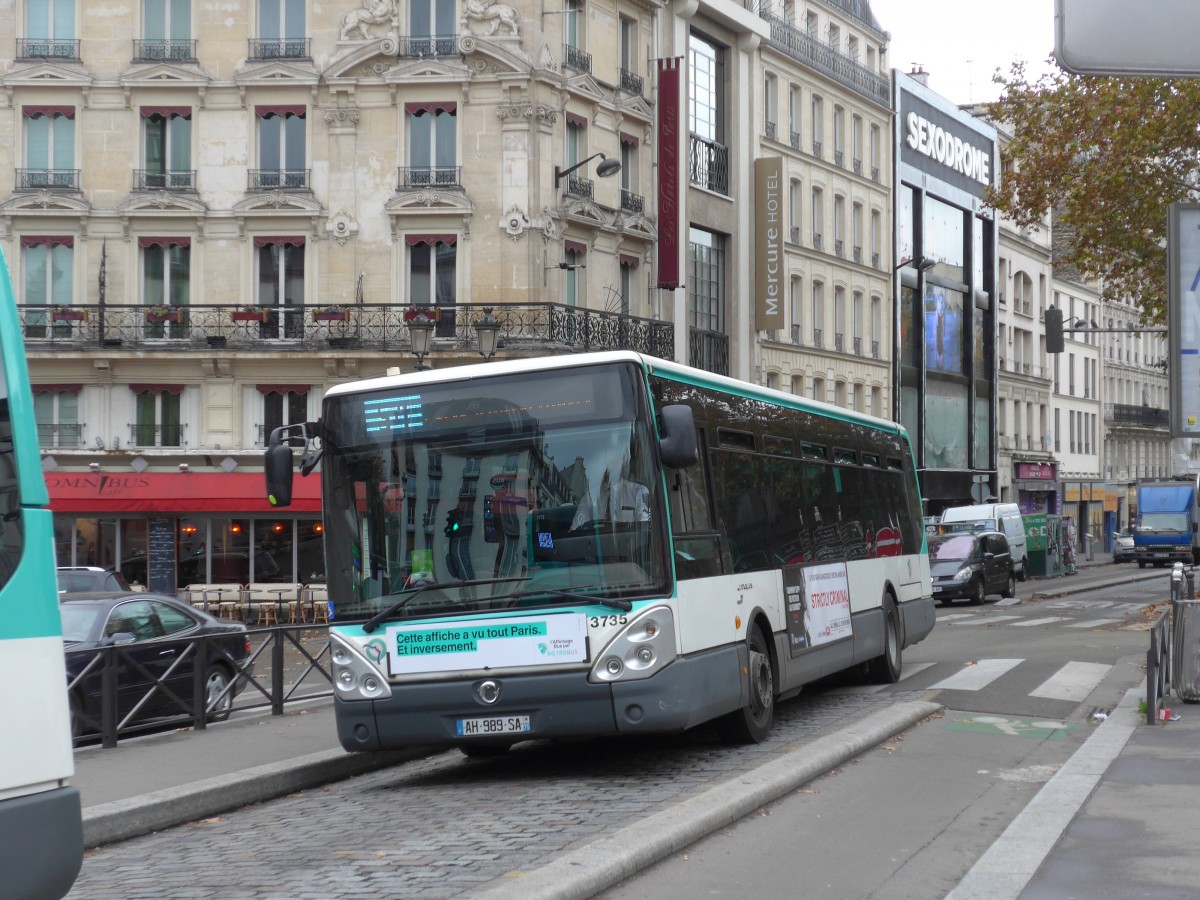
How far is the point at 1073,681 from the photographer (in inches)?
709

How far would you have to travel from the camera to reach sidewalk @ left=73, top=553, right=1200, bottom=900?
783cm

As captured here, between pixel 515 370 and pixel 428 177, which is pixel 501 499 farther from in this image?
pixel 428 177

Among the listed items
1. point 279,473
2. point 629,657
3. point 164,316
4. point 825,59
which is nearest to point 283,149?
point 164,316

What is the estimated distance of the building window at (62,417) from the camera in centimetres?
3828

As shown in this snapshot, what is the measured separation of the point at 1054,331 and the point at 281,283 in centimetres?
1734

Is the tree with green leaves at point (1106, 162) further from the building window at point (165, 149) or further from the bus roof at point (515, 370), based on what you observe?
the bus roof at point (515, 370)

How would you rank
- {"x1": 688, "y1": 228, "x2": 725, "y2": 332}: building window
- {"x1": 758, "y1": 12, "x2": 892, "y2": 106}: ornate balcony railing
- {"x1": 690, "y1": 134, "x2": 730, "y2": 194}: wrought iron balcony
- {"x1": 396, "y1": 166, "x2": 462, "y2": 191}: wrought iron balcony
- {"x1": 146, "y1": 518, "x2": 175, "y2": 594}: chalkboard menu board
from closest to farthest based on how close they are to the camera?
{"x1": 396, "y1": 166, "x2": 462, "y2": 191}: wrought iron balcony → {"x1": 146, "y1": 518, "x2": 175, "y2": 594}: chalkboard menu board → {"x1": 688, "y1": 228, "x2": 725, "y2": 332}: building window → {"x1": 690, "y1": 134, "x2": 730, "y2": 194}: wrought iron balcony → {"x1": 758, "y1": 12, "x2": 892, "y2": 106}: ornate balcony railing

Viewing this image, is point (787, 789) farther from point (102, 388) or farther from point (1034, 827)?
point (102, 388)

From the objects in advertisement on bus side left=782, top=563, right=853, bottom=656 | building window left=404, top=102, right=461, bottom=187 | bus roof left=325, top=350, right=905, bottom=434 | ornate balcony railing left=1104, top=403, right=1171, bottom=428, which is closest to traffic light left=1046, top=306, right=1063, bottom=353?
building window left=404, top=102, right=461, bottom=187

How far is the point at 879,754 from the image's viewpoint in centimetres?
1228

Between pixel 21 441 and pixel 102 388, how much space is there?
34250 mm

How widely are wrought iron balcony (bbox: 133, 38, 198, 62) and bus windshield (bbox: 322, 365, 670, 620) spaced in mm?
29652

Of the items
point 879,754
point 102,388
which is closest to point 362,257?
point 102,388

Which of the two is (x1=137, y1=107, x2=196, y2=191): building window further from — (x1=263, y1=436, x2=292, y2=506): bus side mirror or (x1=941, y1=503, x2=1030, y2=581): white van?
(x1=263, y1=436, x2=292, y2=506): bus side mirror
